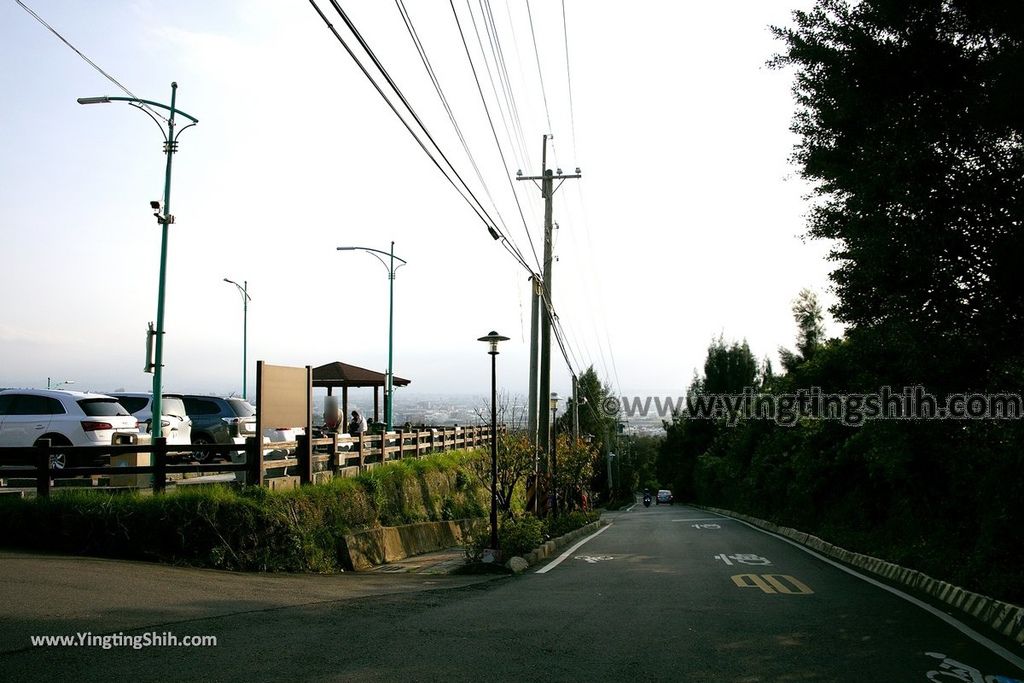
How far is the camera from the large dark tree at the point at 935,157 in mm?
9930

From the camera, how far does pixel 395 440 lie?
70.0ft

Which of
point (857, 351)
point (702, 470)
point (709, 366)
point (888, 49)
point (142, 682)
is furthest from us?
point (709, 366)

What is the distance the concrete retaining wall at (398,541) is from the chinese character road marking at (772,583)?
6505mm

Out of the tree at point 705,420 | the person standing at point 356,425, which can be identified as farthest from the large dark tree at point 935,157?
the tree at point 705,420

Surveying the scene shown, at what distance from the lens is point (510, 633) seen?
7984 millimetres

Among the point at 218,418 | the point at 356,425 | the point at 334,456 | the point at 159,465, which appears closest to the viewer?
the point at 159,465

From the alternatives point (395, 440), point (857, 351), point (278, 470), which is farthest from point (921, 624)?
point (395, 440)

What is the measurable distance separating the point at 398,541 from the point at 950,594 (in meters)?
10.2

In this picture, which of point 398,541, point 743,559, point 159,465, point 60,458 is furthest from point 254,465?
point 743,559

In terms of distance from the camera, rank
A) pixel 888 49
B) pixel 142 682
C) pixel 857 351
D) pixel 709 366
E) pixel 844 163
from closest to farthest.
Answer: pixel 142 682 < pixel 888 49 < pixel 844 163 < pixel 857 351 < pixel 709 366

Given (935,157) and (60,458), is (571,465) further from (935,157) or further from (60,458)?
(935,157)

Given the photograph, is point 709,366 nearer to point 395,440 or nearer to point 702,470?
point 702,470

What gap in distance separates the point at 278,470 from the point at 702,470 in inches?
1977

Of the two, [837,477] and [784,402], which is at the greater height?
[784,402]
